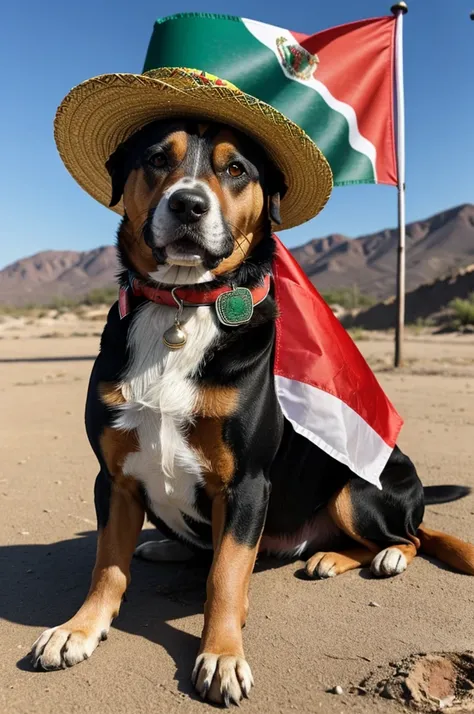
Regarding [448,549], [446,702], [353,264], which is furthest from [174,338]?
[353,264]

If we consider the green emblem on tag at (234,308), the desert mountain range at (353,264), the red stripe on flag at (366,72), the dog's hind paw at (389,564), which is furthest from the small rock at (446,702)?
the desert mountain range at (353,264)

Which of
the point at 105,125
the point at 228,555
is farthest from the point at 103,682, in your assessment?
the point at 105,125

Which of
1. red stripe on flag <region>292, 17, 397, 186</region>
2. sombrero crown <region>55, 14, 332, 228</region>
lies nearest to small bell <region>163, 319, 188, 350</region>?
sombrero crown <region>55, 14, 332, 228</region>

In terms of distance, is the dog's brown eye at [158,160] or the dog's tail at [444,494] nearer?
the dog's brown eye at [158,160]

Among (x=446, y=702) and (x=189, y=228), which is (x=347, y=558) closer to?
(x=446, y=702)

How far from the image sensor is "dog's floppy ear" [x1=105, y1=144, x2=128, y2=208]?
9.71 feet

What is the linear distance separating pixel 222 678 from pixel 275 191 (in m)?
2.02

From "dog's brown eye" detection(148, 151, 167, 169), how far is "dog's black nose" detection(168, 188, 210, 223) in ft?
0.94

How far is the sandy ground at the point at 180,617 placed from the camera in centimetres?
216

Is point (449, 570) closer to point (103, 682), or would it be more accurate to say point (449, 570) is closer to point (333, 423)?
point (333, 423)

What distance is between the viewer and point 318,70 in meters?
6.70

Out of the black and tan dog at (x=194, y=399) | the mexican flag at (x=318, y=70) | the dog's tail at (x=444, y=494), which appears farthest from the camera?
the mexican flag at (x=318, y=70)

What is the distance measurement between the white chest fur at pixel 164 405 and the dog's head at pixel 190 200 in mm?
219

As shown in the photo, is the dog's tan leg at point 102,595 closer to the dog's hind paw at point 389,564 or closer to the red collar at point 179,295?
the red collar at point 179,295
